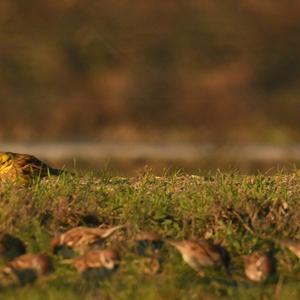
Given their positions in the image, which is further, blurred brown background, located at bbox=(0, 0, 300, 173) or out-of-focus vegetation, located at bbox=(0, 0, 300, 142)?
out-of-focus vegetation, located at bbox=(0, 0, 300, 142)

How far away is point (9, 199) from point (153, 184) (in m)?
1.11

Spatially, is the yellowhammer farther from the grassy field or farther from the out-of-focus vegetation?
the out-of-focus vegetation

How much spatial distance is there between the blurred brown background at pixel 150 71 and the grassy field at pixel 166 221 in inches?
423

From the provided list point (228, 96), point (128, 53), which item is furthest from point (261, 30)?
point (228, 96)

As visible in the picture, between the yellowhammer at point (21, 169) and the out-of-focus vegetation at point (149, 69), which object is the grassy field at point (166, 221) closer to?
the yellowhammer at point (21, 169)

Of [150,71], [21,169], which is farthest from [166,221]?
[150,71]

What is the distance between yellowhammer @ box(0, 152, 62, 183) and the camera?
7.57m

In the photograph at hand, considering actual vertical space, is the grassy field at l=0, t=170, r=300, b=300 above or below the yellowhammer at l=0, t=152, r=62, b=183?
below

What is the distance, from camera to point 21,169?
767 cm

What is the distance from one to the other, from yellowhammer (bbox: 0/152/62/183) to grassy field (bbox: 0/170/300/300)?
156mm

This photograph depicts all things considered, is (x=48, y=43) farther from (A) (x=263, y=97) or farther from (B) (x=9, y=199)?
(B) (x=9, y=199)

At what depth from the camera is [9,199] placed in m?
6.77

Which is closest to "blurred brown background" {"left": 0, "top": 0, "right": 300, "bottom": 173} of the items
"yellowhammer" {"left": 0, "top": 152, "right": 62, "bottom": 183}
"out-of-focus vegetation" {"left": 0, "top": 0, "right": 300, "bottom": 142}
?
"out-of-focus vegetation" {"left": 0, "top": 0, "right": 300, "bottom": 142}

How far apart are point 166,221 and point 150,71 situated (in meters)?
18.8
